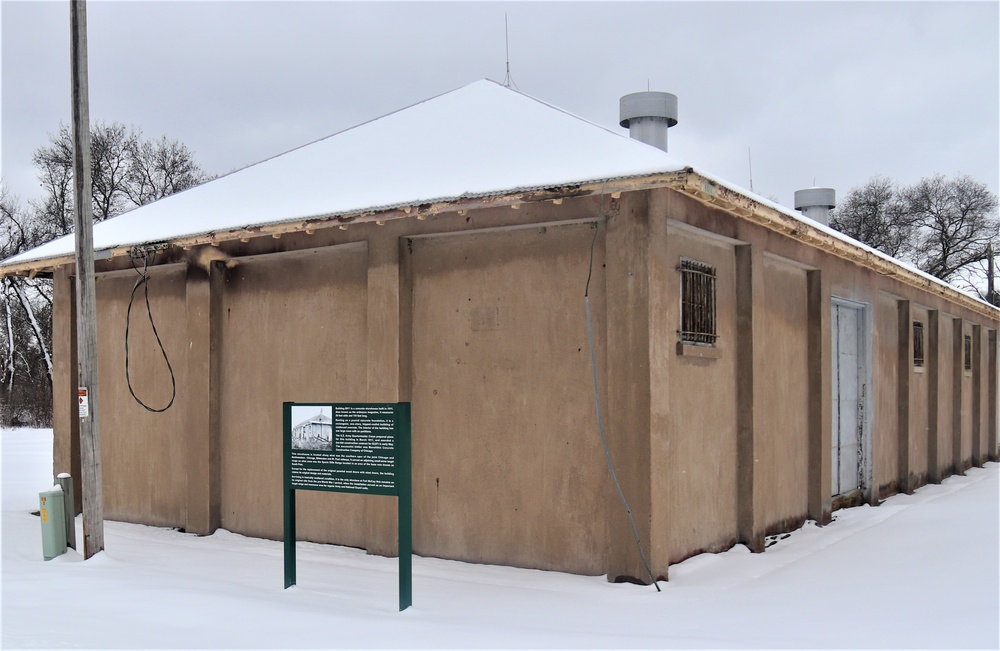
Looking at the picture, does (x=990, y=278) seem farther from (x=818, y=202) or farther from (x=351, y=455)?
(x=351, y=455)

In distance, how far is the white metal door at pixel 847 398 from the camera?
41.0ft

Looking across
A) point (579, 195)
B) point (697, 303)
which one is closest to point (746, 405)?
point (697, 303)

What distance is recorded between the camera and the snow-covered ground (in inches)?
242

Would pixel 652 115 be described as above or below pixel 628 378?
above

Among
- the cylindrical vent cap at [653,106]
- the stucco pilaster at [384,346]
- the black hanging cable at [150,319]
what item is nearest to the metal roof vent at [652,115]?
the cylindrical vent cap at [653,106]

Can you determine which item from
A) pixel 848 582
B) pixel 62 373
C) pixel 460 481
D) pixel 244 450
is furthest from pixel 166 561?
pixel 848 582

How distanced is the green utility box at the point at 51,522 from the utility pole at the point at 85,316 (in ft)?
1.20

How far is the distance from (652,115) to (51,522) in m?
8.56

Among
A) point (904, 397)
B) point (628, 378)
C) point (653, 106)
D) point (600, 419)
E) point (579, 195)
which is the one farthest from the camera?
point (904, 397)

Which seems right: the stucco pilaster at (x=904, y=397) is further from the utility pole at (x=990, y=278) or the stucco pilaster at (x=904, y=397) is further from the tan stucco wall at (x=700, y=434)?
the utility pole at (x=990, y=278)

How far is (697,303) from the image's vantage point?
8.87 meters

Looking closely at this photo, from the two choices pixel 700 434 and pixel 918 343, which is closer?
pixel 700 434

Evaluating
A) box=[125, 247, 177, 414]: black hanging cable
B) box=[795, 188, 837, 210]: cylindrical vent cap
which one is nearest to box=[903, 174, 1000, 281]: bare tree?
box=[795, 188, 837, 210]: cylindrical vent cap

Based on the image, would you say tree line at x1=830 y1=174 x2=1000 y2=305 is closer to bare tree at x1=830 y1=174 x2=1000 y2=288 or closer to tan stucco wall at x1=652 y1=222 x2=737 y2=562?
bare tree at x1=830 y1=174 x2=1000 y2=288
